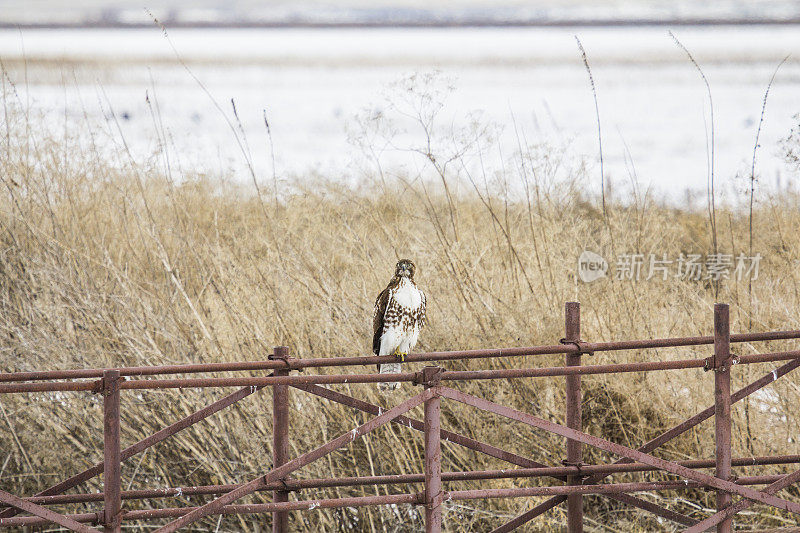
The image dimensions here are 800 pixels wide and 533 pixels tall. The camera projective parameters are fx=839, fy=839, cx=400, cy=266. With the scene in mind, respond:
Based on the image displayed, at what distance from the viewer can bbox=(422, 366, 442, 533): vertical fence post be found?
2400 millimetres

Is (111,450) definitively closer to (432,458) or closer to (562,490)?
(432,458)

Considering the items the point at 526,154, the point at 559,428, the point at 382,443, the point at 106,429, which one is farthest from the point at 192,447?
the point at 526,154

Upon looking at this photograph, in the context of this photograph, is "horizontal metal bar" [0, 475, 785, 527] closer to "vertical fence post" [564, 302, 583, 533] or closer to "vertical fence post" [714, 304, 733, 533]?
"vertical fence post" [714, 304, 733, 533]

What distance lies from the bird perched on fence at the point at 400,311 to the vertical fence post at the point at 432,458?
671mm

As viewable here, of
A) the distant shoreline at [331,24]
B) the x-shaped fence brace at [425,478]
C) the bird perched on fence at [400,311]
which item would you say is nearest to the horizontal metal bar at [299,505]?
the x-shaped fence brace at [425,478]

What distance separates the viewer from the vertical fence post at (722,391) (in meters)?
2.61

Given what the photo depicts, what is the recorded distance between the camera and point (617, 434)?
413 centimetres

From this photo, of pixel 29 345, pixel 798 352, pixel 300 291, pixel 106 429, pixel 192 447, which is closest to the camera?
pixel 106 429

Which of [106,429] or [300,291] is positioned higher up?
[300,291]

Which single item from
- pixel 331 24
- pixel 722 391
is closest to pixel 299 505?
pixel 722 391

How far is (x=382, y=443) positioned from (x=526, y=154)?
5.52 ft

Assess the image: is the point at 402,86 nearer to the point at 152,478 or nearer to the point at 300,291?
the point at 300,291

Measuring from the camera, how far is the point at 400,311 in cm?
312

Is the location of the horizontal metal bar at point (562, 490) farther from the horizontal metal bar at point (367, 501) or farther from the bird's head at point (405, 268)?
the bird's head at point (405, 268)
